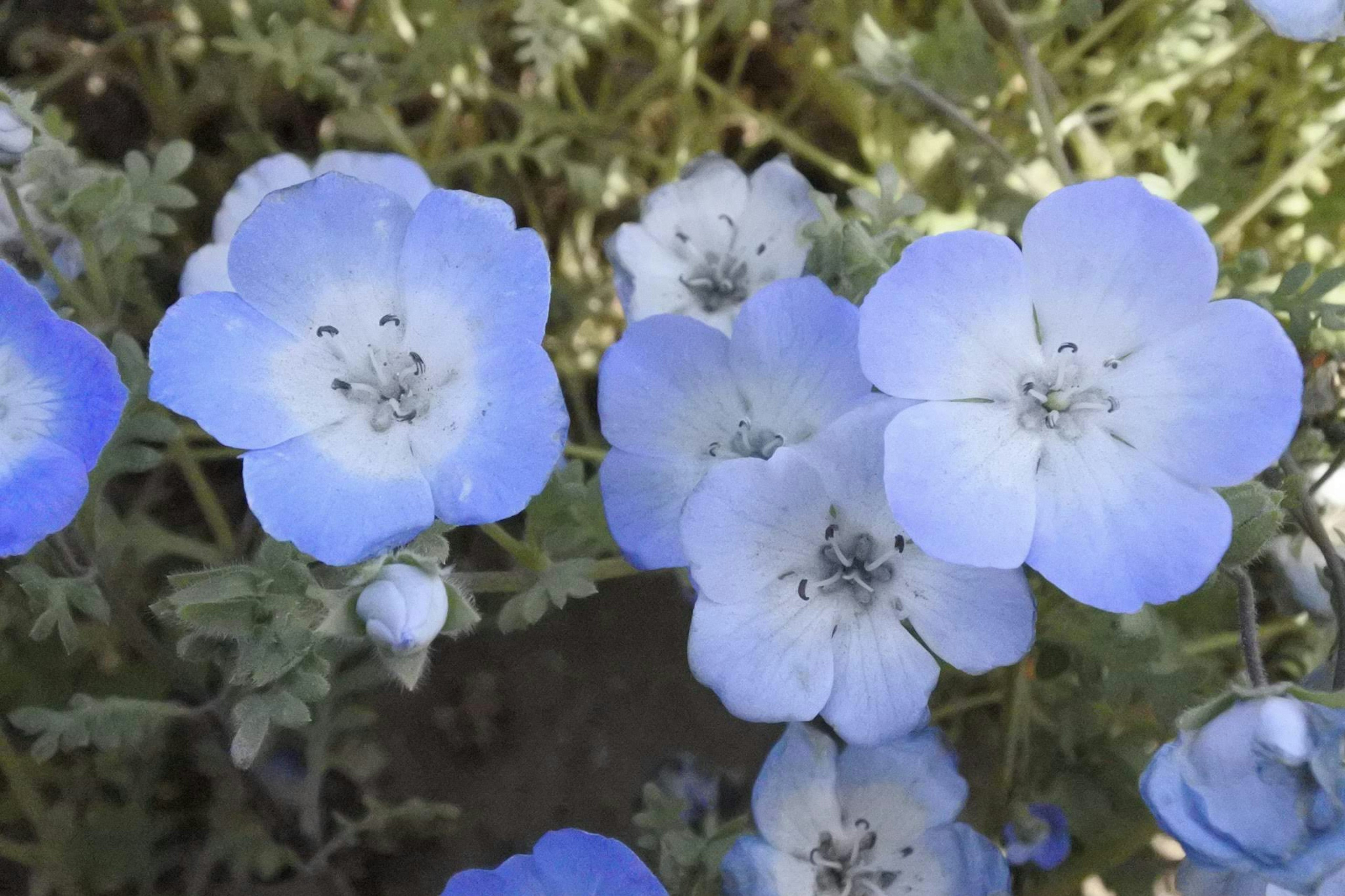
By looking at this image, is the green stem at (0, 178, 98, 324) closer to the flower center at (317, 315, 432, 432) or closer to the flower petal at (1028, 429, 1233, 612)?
the flower center at (317, 315, 432, 432)

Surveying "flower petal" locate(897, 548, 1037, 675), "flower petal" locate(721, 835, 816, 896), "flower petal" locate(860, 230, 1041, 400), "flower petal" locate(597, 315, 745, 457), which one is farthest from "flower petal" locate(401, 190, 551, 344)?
"flower petal" locate(721, 835, 816, 896)

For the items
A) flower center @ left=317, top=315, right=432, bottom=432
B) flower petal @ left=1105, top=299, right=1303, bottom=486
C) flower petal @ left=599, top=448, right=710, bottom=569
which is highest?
flower petal @ left=1105, top=299, right=1303, bottom=486

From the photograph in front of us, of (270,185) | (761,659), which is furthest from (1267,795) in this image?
(270,185)

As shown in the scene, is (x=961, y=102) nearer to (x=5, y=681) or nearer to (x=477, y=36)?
(x=477, y=36)

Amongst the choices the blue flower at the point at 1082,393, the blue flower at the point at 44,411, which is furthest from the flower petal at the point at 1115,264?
the blue flower at the point at 44,411

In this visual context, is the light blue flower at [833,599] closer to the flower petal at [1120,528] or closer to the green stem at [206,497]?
the flower petal at [1120,528]

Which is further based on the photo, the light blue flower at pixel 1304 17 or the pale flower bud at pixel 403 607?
the light blue flower at pixel 1304 17
